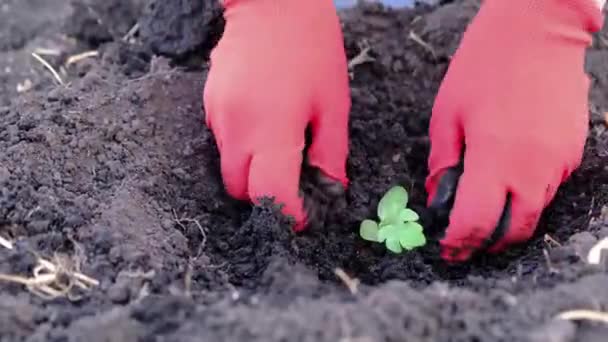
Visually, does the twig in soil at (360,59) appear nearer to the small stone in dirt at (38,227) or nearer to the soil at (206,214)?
the soil at (206,214)

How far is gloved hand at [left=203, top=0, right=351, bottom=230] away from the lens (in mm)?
1563

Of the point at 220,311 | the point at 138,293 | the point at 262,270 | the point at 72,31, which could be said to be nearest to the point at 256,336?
the point at 220,311

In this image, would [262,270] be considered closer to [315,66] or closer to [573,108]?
[315,66]

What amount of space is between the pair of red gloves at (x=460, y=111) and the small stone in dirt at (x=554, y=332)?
1.60 ft

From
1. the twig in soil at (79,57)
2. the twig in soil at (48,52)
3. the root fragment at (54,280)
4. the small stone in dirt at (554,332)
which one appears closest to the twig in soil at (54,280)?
the root fragment at (54,280)

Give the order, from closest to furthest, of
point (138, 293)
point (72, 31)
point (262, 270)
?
1. point (138, 293)
2. point (262, 270)
3. point (72, 31)

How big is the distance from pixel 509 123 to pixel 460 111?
0.12 metres

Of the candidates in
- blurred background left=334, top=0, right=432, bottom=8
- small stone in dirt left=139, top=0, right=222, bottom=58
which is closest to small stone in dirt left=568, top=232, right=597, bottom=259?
small stone in dirt left=139, top=0, right=222, bottom=58

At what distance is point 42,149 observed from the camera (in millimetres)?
1592

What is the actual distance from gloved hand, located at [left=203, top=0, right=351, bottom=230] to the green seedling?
0.13 metres

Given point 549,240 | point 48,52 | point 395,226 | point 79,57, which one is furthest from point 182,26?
point 549,240

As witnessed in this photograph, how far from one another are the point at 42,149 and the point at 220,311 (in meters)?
0.71

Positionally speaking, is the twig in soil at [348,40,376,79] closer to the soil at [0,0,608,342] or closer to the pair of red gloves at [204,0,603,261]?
the soil at [0,0,608,342]

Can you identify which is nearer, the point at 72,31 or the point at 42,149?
the point at 42,149
